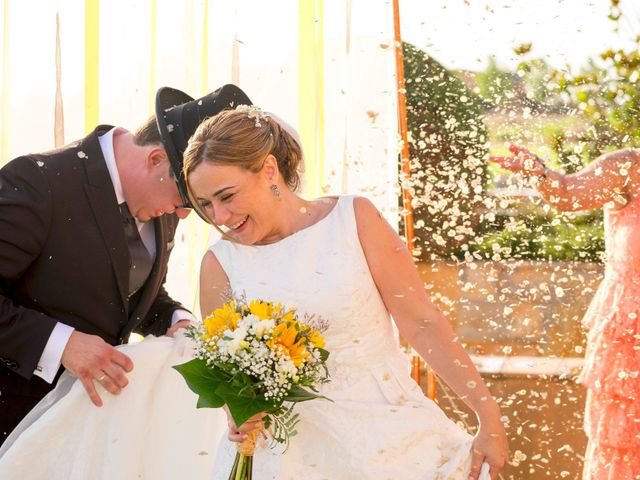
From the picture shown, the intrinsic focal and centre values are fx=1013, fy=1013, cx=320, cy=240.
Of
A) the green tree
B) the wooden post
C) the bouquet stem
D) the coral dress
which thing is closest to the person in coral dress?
the coral dress

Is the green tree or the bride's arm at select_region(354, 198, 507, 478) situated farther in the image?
the green tree

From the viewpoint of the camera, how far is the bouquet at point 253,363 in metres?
1.68

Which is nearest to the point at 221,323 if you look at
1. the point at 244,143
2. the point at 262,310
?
the point at 262,310

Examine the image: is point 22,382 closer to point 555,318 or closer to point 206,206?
point 206,206

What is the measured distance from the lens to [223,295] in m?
2.04

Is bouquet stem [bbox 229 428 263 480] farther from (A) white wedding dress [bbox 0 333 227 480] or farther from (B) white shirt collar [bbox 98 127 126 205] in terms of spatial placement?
(B) white shirt collar [bbox 98 127 126 205]

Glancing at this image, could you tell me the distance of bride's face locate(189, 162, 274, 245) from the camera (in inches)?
76.3

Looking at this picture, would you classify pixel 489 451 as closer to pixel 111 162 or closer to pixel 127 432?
pixel 127 432

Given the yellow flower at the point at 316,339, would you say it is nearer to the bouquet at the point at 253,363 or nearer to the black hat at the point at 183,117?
the bouquet at the point at 253,363

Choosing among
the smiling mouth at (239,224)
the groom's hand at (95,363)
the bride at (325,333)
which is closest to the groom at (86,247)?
the groom's hand at (95,363)

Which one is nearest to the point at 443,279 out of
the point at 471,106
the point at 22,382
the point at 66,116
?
the point at 471,106

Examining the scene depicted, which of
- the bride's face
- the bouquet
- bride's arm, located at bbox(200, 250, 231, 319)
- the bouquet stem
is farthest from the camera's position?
bride's arm, located at bbox(200, 250, 231, 319)

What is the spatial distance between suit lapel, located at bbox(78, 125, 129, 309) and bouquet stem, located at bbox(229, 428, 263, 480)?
616 mm

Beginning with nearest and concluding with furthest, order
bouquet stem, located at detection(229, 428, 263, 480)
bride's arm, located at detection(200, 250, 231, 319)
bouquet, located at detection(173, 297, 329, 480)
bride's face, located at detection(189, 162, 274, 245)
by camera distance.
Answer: bouquet, located at detection(173, 297, 329, 480) → bouquet stem, located at detection(229, 428, 263, 480) → bride's face, located at detection(189, 162, 274, 245) → bride's arm, located at detection(200, 250, 231, 319)
